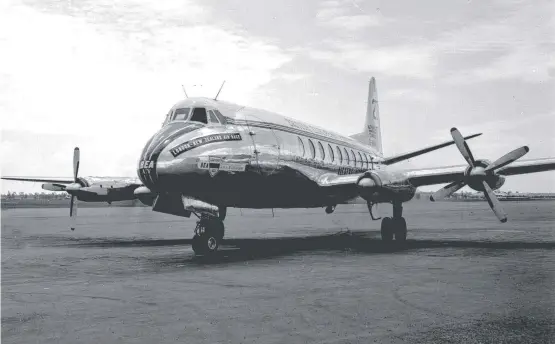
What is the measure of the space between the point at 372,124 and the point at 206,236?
19191 millimetres

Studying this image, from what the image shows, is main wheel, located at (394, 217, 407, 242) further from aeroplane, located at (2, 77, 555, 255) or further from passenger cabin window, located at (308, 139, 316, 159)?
passenger cabin window, located at (308, 139, 316, 159)

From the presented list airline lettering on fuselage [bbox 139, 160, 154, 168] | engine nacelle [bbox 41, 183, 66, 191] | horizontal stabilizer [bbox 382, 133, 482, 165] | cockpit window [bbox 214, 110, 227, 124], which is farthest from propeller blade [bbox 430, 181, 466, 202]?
engine nacelle [bbox 41, 183, 66, 191]

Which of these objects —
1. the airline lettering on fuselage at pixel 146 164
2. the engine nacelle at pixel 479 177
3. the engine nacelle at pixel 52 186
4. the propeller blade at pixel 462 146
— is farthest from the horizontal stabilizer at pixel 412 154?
the engine nacelle at pixel 52 186

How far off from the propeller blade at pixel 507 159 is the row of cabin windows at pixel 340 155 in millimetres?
5804

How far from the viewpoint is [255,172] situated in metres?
15.9

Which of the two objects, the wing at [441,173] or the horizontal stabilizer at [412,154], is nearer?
the wing at [441,173]

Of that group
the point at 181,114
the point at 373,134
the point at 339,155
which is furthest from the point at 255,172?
the point at 373,134

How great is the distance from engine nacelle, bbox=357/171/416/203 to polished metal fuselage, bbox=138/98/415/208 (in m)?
0.41

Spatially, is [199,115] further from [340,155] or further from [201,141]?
[340,155]

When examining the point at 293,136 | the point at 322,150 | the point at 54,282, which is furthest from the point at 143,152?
the point at 322,150

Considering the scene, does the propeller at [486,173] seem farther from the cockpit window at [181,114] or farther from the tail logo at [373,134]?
the tail logo at [373,134]

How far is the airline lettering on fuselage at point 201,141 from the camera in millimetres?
13984

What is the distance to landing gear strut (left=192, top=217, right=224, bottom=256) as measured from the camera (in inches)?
588

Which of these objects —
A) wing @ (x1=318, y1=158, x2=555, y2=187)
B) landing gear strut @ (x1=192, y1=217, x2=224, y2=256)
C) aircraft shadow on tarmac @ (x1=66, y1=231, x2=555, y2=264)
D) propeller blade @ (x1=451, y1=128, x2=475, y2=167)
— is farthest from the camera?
wing @ (x1=318, y1=158, x2=555, y2=187)
